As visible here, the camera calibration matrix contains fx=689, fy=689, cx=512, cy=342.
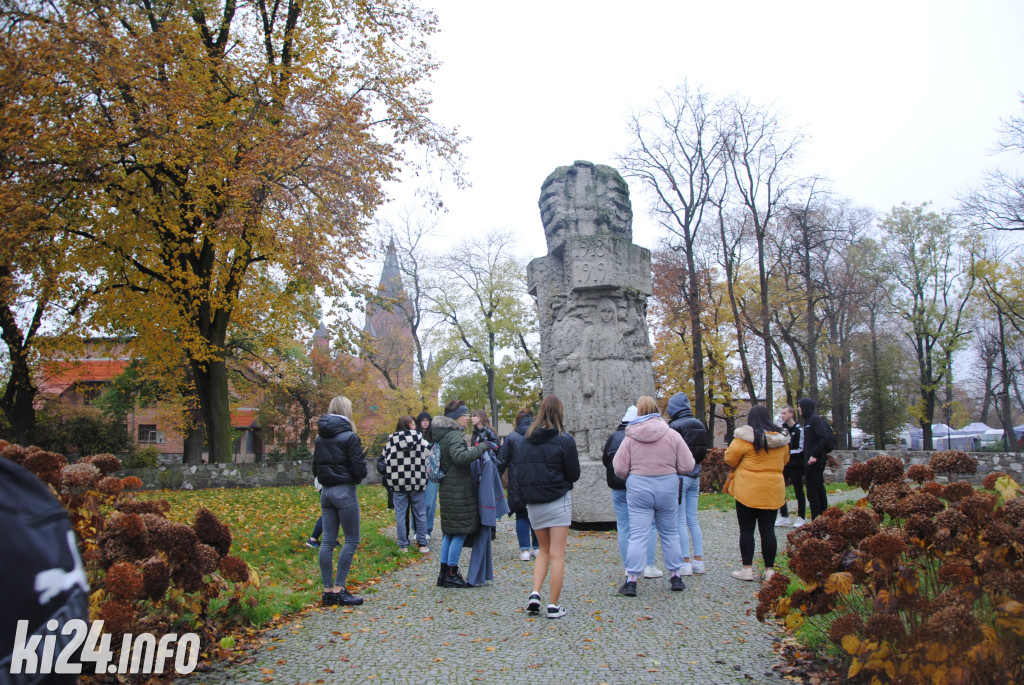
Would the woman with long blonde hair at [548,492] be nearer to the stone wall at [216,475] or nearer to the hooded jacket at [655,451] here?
the hooded jacket at [655,451]

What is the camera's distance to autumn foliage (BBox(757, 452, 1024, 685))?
3.19 meters

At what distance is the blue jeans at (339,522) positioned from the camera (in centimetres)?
599

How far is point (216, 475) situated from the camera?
1891 cm

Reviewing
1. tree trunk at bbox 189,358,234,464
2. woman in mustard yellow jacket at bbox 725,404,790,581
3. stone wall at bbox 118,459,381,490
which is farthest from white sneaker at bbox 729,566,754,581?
tree trunk at bbox 189,358,234,464

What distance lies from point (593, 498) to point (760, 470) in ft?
13.5

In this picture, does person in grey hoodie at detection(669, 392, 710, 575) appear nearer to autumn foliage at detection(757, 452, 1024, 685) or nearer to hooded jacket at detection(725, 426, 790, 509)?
hooded jacket at detection(725, 426, 790, 509)

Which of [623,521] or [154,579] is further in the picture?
[623,521]

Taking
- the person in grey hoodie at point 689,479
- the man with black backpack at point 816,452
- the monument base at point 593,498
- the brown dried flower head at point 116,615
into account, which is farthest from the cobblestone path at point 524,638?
the monument base at point 593,498

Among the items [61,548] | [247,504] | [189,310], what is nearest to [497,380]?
[189,310]

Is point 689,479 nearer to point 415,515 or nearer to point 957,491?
point 957,491

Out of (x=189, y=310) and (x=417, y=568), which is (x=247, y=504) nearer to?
(x=189, y=310)

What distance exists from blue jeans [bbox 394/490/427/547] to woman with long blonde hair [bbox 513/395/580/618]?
11.3 feet

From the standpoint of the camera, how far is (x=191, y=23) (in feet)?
56.7

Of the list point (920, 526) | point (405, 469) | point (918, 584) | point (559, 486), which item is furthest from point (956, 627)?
point (405, 469)
